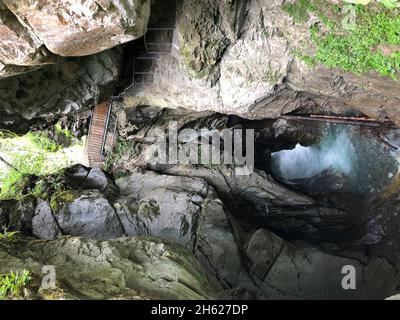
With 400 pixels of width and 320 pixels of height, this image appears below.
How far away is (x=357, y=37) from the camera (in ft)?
23.7

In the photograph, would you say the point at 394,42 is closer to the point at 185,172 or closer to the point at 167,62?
the point at 167,62

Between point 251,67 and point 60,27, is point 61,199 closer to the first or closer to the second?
point 60,27

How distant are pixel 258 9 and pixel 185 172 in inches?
262

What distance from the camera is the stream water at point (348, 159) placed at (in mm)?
13141

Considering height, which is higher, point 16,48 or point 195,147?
point 195,147

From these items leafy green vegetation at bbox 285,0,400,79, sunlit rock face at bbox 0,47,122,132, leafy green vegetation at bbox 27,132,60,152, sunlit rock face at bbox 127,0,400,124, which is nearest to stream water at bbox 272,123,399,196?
sunlit rock face at bbox 127,0,400,124

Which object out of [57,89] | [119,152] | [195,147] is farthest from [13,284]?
[195,147]

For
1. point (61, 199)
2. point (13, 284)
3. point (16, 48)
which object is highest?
point (16, 48)

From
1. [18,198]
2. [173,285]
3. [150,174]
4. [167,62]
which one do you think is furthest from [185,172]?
[173,285]

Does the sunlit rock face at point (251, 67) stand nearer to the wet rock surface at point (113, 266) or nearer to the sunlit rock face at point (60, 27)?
the sunlit rock face at point (60, 27)

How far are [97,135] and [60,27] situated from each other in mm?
7339

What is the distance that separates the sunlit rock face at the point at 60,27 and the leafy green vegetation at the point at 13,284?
3576mm

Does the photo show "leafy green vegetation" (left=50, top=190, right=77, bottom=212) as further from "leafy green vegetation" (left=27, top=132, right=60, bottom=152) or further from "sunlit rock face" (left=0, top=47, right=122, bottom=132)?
"leafy green vegetation" (left=27, top=132, right=60, bottom=152)

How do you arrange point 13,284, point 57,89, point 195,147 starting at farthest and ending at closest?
point 195,147
point 57,89
point 13,284
